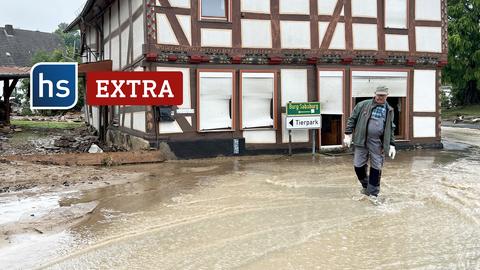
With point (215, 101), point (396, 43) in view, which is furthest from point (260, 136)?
point (396, 43)

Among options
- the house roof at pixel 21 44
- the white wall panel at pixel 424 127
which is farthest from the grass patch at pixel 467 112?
the house roof at pixel 21 44

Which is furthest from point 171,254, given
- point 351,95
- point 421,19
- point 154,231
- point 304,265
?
point 421,19

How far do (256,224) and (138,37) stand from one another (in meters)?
8.77

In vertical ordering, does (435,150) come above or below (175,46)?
below

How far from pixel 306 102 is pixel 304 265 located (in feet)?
30.5

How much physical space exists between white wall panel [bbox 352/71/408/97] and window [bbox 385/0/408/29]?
1.39m

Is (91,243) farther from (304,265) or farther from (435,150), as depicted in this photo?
(435,150)

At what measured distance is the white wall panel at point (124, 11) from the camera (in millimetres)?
14757

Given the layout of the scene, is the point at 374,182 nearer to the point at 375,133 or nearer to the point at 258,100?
the point at 375,133

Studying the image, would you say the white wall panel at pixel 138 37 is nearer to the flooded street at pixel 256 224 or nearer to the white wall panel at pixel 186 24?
the white wall panel at pixel 186 24

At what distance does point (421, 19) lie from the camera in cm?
1501

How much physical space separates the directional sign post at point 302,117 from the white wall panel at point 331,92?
0.68 metres

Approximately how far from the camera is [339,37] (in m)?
14.2

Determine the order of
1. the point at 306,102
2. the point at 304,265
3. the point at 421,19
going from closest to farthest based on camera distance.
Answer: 1. the point at 304,265
2. the point at 306,102
3. the point at 421,19
